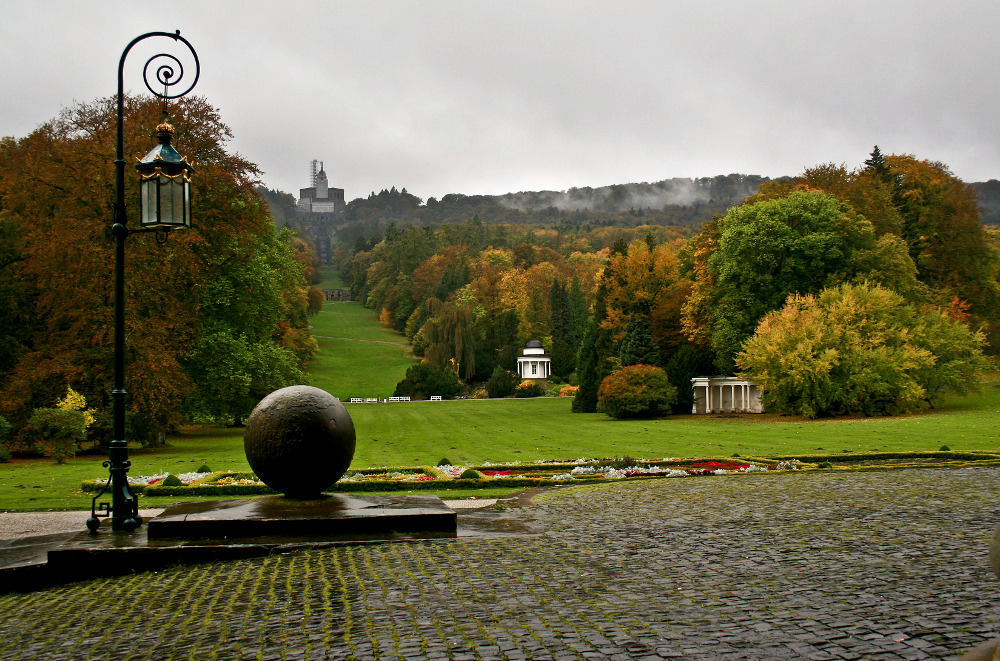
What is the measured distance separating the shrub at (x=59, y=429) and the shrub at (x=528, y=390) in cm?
5150

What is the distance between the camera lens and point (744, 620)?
6.95m

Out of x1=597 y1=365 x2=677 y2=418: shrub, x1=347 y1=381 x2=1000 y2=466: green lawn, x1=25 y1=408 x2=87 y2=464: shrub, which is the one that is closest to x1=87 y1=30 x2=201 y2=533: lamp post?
x1=347 y1=381 x2=1000 y2=466: green lawn

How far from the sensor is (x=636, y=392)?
49312mm

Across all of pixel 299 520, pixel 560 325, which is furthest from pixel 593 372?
pixel 299 520

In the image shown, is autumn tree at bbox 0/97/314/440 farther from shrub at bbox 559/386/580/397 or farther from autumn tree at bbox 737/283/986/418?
shrub at bbox 559/386/580/397

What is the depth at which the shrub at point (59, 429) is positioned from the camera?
25609 mm

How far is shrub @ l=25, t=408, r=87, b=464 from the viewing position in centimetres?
2561

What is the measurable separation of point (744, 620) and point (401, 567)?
3941 mm

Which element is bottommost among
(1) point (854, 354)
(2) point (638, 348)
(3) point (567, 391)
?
(3) point (567, 391)

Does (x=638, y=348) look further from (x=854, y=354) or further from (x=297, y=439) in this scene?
(x=297, y=439)

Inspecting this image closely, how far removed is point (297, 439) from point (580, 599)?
559cm

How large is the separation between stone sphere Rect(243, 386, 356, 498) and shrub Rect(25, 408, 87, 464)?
1656 centimetres

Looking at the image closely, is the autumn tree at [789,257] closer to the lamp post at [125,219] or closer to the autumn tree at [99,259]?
the autumn tree at [99,259]

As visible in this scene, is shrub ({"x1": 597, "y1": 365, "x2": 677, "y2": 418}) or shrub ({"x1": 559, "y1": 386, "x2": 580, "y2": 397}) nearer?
shrub ({"x1": 597, "y1": 365, "x2": 677, "y2": 418})
